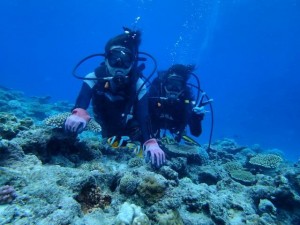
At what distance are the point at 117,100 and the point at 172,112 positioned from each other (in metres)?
2.27

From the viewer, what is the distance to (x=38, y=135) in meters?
4.22

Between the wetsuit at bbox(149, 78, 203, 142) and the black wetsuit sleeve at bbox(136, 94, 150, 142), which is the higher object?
the wetsuit at bbox(149, 78, 203, 142)

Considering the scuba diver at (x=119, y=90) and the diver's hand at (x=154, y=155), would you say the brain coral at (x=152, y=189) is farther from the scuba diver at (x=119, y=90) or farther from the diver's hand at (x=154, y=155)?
the scuba diver at (x=119, y=90)

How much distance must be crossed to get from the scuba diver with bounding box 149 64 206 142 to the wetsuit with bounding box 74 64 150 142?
1467 millimetres

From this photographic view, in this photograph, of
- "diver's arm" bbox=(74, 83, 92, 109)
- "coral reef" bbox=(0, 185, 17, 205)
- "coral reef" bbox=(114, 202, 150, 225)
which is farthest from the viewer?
"diver's arm" bbox=(74, 83, 92, 109)

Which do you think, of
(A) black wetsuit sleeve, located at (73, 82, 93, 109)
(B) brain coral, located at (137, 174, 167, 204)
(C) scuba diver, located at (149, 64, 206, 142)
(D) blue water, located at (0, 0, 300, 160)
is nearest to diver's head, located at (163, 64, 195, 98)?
(C) scuba diver, located at (149, 64, 206, 142)

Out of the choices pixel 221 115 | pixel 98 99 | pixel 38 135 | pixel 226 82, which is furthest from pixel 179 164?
pixel 226 82

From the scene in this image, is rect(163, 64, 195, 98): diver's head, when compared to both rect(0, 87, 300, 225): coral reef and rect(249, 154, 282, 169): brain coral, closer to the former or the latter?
rect(0, 87, 300, 225): coral reef

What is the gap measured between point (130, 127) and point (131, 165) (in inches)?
51.6

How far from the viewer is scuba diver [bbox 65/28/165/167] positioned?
17.4ft

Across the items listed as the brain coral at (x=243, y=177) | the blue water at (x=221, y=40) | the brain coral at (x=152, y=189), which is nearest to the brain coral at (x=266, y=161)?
the brain coral at (x=243, y=177)

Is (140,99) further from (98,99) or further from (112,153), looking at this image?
(112,153)

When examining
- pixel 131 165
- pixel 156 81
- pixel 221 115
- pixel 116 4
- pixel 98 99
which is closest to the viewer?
pixel 131 165

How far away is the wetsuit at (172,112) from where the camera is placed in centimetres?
731
